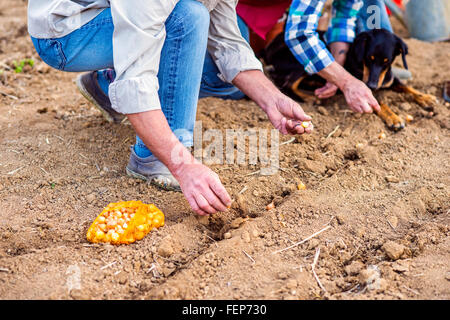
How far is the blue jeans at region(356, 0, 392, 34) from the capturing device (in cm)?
400

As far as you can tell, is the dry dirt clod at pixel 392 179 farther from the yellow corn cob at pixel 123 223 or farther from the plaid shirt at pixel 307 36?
the yellow corn cob at pixel 123 223

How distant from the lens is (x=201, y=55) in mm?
2510

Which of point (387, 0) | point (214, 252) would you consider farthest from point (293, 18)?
point (387, 0)

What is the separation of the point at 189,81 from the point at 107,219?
0.82 meters

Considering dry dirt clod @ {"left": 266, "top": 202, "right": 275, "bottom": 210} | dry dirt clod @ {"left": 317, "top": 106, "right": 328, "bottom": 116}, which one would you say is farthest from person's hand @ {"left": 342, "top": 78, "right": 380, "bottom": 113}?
dry dirt clod @ {"left": 266, "top": 202, "right": 275, "bottom": 210}

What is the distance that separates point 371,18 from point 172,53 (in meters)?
2.30

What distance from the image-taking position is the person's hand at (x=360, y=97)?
3.03 meters

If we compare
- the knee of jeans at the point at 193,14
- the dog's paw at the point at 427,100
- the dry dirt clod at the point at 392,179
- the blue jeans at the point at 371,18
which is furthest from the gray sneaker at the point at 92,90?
the dog's paw at the point at 427,100

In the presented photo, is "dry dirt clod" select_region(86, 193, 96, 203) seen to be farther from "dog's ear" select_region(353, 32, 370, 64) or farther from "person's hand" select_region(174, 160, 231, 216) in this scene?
"dog's ear" select_region(353, 32, 370, 64)

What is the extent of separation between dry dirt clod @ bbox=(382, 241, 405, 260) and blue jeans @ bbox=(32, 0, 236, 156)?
Answer: 1144mm

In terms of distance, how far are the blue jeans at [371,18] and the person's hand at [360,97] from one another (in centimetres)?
119

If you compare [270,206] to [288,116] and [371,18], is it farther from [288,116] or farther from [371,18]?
[371,18]

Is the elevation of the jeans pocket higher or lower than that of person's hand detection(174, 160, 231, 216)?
higher

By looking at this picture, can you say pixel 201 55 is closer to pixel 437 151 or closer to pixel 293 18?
pixel 293 18
